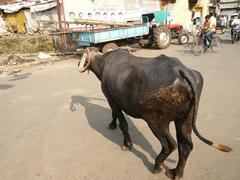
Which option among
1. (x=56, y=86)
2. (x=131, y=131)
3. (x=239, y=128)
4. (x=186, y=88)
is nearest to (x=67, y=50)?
(x=56, y=86)

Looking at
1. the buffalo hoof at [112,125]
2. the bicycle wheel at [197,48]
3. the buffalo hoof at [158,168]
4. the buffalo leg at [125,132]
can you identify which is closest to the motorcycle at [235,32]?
the bicycle wheel at [197,48]

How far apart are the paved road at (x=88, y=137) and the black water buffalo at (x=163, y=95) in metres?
0.54

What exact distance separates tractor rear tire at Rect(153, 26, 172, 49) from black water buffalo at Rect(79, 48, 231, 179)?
381 inches

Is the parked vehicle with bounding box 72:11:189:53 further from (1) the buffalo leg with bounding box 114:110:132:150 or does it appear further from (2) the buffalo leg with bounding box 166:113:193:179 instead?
(2) the buffalo leg with bounding box 166:113:193:179

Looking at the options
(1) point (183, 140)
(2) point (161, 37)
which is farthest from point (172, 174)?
(2) point (161, 37)

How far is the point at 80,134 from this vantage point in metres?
4.30

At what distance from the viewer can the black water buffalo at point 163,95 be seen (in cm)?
242

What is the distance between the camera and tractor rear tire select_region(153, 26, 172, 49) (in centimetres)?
1254

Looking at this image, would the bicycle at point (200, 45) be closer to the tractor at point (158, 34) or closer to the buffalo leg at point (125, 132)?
the tractor at point (158, 34)

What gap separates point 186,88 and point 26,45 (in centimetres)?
1396

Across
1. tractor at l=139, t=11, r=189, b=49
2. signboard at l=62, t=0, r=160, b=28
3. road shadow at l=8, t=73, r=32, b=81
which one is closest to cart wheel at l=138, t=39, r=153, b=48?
tractor at l=139, t=11, r=189, b=49

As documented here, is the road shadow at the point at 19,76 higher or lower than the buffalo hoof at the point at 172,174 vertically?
higher

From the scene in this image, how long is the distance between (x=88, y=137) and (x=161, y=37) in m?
9.85

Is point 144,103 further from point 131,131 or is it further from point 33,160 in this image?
point 33,160
